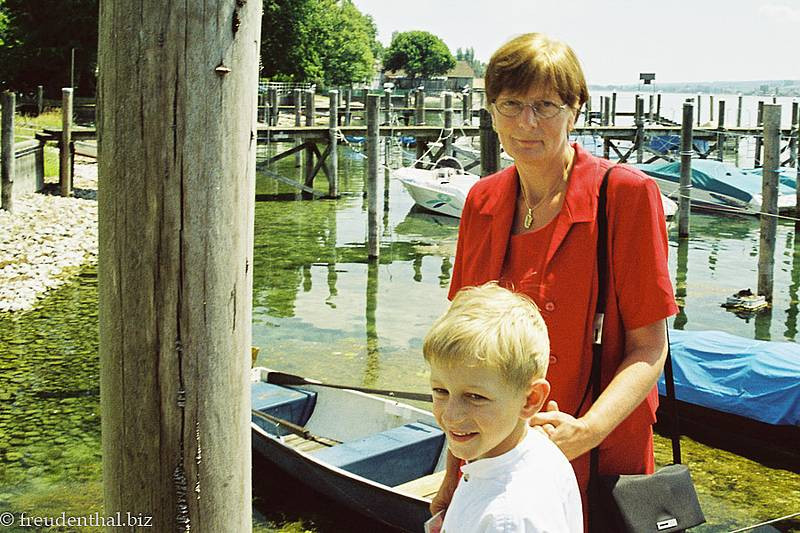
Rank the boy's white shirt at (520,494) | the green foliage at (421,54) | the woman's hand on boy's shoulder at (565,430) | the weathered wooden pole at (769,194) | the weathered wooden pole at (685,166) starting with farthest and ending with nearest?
the green foliage at (421,54) < the weathered wooden pole at (685,166) < the weathered wooden pole at (769,194) < the woman's hand on boy's shoulder at (565,430) < the boy's white shirt at (520,494)

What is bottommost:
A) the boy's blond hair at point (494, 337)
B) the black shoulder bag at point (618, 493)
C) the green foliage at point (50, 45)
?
the black shoulder bag at point (618, 493)

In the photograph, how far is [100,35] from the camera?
6.86 ft

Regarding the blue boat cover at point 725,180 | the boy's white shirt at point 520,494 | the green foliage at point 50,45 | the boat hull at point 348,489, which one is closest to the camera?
the boy's white shirt at point 520,494

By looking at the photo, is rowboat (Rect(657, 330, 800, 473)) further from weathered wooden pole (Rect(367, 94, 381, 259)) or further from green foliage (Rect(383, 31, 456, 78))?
green foliage (Rect(383, 31, 456, 78))

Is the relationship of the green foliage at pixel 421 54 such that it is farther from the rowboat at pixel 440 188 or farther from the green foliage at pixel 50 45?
the rowboat at pixel 440 188

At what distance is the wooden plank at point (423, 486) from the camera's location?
612cm

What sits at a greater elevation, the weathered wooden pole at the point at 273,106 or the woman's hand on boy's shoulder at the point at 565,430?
the weathered wooden pole at the point at 273,106

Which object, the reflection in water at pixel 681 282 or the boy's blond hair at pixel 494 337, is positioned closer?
the boy's blond hair at pixel 494 337

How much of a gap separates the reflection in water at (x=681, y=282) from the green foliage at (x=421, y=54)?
119081mm

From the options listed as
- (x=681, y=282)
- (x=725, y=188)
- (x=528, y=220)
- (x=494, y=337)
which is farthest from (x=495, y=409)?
(x=725, y=188)

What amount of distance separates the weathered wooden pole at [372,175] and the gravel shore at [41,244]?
499cm

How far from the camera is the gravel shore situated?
14.1 meters

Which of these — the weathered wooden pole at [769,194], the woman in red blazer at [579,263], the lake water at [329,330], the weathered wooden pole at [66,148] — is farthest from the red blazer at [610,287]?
the weathered wooden pole at [66,148]

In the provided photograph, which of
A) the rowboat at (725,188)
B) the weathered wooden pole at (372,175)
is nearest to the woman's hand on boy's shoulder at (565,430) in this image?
the weathered wooden pole at (372,175)
